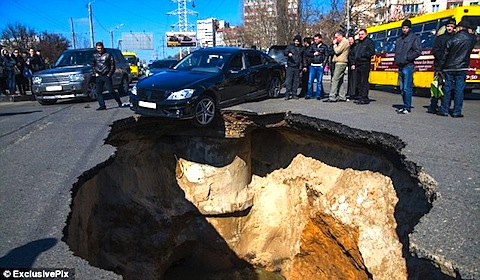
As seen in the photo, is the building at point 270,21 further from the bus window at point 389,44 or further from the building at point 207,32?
the building at point 207,32

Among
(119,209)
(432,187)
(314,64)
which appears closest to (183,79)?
(119,209)

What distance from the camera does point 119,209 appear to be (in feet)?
25.4

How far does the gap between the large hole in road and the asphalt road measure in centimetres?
54

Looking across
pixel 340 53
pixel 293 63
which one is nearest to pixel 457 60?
pixel 340 53

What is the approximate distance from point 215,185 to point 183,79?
3.07 m

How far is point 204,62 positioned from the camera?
793 centimetres

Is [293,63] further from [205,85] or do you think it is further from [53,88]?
[53,88]

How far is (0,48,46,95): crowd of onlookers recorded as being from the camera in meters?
12.1

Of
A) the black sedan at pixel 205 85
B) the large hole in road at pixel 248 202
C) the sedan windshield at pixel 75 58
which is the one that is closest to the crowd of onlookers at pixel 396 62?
the black sedan at pixel 205 85

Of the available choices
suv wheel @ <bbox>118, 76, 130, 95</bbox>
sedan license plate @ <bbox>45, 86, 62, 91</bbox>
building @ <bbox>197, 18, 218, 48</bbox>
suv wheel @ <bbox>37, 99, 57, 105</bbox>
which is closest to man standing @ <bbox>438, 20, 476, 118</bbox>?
sedan license plate @ <bbox>45, 86, 62, 91</bbox>

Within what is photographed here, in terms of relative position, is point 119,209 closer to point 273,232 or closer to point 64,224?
point 273,232

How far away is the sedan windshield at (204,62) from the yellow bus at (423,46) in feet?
17.9

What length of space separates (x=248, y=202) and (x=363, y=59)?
4.65 meters

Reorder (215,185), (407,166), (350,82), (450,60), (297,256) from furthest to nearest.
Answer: (350,82)
(215,185)
(297,256)
(450,60)
(407,166)
